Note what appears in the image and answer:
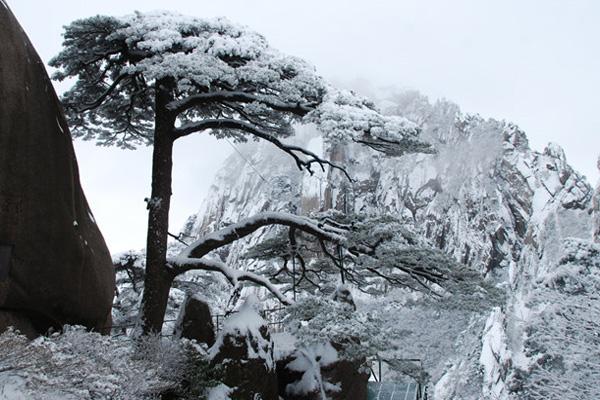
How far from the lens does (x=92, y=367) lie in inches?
208

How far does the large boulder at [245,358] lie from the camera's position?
28.9 ft

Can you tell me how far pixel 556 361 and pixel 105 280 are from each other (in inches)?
294

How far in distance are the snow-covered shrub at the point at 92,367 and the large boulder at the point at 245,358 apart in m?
0.48

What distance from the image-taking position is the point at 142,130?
12344mm

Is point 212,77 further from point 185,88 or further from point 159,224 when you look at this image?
point 159,224

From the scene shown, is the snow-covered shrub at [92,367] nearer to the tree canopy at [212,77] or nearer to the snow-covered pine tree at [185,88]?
the snow-covered pine tree at [185,88]

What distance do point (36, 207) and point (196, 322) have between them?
368cm

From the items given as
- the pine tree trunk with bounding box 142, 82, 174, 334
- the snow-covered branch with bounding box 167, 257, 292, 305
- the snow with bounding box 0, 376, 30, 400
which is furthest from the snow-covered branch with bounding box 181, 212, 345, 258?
the snow with bounding box 0, 376, 30, 400

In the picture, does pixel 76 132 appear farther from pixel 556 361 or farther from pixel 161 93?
pixel 556 361

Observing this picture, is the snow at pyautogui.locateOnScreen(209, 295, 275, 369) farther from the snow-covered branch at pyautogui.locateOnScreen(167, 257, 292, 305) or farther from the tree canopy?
the tree canopy

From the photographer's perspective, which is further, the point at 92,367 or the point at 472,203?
the point at 472,203

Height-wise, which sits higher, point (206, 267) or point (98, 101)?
point (98, 101)

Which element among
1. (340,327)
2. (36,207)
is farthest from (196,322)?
(36,207)

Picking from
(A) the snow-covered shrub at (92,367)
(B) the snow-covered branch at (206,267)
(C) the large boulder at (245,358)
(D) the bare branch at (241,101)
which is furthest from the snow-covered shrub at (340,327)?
(D) the bare branch at (241,101)
